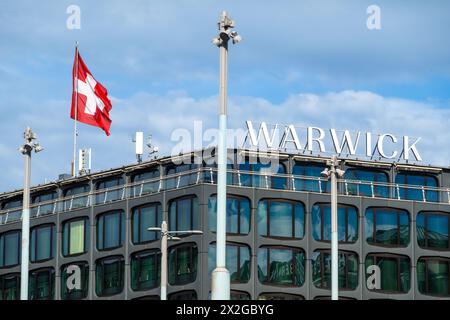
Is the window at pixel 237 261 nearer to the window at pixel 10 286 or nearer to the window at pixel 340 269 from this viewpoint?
the window at pixel 340 269

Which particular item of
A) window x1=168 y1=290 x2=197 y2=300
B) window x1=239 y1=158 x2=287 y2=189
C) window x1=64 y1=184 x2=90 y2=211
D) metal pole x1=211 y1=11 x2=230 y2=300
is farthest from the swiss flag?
metal pole x1=211 y1=11 x2=230 y2=300

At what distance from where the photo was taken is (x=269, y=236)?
86.9 m

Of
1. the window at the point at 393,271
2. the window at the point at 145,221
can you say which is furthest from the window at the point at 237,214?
the window at the point at 393,271

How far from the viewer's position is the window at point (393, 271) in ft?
Result: 298

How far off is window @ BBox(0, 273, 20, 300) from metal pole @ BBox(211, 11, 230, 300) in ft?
234

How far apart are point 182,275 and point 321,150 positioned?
16039mm

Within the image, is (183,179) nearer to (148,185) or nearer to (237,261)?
(148,185)

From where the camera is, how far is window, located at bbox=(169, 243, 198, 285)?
84.6 m

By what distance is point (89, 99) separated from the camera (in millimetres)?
93000

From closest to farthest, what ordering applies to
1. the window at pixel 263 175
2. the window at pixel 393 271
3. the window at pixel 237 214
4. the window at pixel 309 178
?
the window at pixel 237 214, the window at pixel 263 175, the window at pixel 309 178, the window at pixel 393 271

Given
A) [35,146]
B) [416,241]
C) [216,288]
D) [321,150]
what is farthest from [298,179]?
[216,288]

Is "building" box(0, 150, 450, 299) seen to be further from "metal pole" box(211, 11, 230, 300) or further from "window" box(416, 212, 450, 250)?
"metal pole" box(211, 11, 230, 300)

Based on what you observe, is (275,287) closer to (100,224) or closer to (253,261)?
(253,261)

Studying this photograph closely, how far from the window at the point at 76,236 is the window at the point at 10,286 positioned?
6.90 m
